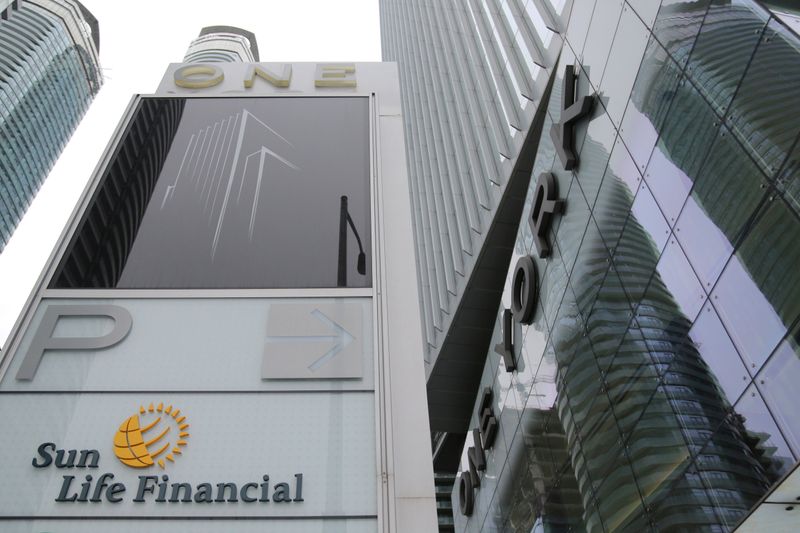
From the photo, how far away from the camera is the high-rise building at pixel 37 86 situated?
12519 centimetres

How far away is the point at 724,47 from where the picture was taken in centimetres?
982

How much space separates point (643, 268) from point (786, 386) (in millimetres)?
4317

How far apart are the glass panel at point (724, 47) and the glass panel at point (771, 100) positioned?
0.26 meters

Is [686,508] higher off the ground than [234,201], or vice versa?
[234,201]

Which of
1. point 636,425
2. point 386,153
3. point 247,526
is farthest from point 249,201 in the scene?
point 636,425

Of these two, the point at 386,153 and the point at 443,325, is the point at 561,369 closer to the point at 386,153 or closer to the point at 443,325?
the point at 386,153

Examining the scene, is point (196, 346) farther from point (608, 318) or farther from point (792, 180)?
point (608, 318)

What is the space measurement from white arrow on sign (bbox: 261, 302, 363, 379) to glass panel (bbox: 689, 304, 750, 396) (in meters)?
5.21

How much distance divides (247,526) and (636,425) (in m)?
8.37

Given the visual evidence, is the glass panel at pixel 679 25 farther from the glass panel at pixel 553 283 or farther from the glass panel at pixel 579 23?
the glass panel at pixel 553 283

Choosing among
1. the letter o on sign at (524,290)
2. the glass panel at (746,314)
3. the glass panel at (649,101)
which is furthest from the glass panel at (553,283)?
the glass panel at (746,314)

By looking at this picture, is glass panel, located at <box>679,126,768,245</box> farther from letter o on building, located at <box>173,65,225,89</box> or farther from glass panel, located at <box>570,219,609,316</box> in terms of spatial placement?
letter o on building, located at <box>173,65,225,89</box>

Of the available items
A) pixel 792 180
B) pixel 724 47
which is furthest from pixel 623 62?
pixel 792 180

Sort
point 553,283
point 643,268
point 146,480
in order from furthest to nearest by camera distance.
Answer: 1. point 553,283
2. point 643,268
3. point 146,480
